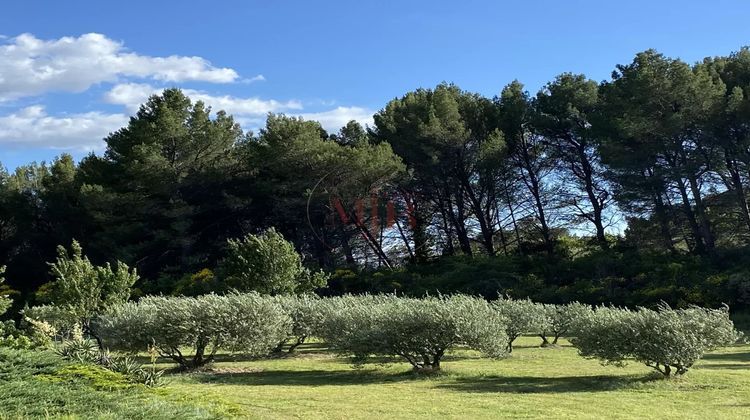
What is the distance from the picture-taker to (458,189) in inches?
1436

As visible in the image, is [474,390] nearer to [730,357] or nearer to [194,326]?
[194,326]

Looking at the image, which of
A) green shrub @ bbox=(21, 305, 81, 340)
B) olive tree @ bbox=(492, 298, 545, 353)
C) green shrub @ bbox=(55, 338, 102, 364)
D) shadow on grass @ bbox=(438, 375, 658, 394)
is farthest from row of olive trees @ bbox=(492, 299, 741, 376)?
green shrub @ bbox=(21, 305, 81, 340)

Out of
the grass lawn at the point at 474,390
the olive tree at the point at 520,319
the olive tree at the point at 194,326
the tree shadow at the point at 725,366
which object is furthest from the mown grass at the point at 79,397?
the tree shadow at the point at 725,366

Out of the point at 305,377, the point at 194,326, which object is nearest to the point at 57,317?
the point at 194,326

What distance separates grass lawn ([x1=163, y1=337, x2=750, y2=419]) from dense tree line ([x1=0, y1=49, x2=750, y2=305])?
45.6 ft

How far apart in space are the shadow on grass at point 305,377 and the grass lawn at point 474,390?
2 centimetres

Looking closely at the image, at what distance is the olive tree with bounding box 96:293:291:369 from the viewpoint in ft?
45.0

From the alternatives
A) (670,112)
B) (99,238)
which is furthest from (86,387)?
(99,238)

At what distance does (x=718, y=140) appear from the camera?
1110 inches

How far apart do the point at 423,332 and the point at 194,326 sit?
491cm

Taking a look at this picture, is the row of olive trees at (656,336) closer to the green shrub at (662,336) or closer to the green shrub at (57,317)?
the green shrub at (662,336)

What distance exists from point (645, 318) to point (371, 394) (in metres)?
5.08

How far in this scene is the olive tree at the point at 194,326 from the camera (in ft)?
45.0

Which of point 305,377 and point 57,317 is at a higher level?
point 57,317
